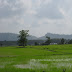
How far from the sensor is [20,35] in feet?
212

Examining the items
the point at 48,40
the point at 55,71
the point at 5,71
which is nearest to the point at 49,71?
the point at 55,71

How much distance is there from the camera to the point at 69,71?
9648 mm

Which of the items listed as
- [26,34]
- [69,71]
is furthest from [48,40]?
[69,71]

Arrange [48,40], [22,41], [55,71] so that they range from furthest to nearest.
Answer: [48,40] < [22,41] < [55,71]

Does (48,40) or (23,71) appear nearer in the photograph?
(23,71)

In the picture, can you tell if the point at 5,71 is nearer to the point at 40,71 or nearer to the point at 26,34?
the point at 40,71

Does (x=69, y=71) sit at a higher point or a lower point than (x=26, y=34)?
lower

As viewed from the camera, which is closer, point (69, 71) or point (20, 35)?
point (69, 71)

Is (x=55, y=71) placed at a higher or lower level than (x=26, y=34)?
lower

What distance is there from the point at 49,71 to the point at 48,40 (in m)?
84.2

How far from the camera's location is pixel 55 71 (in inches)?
377

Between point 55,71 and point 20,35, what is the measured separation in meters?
55.7

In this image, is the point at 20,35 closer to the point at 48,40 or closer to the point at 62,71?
the point at 48,40

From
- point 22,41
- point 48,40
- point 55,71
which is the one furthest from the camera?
point 48,40
